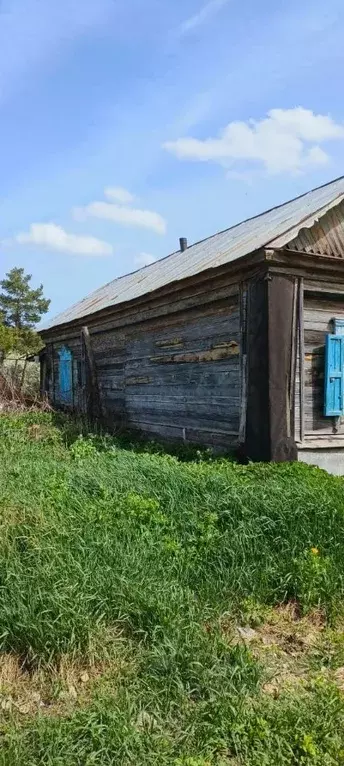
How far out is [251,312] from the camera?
23.8ft

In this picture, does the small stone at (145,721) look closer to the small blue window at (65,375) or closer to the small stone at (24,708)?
the small stone at (24,708)

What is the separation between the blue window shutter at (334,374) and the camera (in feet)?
24.9

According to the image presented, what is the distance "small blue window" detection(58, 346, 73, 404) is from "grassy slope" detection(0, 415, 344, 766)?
9569mm

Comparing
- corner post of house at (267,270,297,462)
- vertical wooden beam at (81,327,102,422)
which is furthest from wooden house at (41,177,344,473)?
vertical wooden beam at (81,327,102,422)

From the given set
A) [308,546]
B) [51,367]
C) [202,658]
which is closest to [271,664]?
[202,658]

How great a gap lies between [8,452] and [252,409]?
312 cm

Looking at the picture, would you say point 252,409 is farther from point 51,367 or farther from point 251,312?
point 51,367

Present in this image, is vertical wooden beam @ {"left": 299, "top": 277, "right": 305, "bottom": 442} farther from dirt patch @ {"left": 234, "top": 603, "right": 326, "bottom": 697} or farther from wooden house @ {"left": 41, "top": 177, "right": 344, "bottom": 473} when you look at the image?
dirt patch @ {"left": 234, "top": 603, "right": 326, "bottom": 697}

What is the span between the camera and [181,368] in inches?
364

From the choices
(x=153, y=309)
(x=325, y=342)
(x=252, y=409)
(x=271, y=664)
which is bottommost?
(x=271, y=664)

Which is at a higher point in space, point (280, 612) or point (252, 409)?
point (252, 409)

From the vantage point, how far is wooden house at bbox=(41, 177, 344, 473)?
23.1ft

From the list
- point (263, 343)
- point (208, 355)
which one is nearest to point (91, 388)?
point (208, 355)

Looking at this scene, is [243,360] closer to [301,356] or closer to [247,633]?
[301,356]
